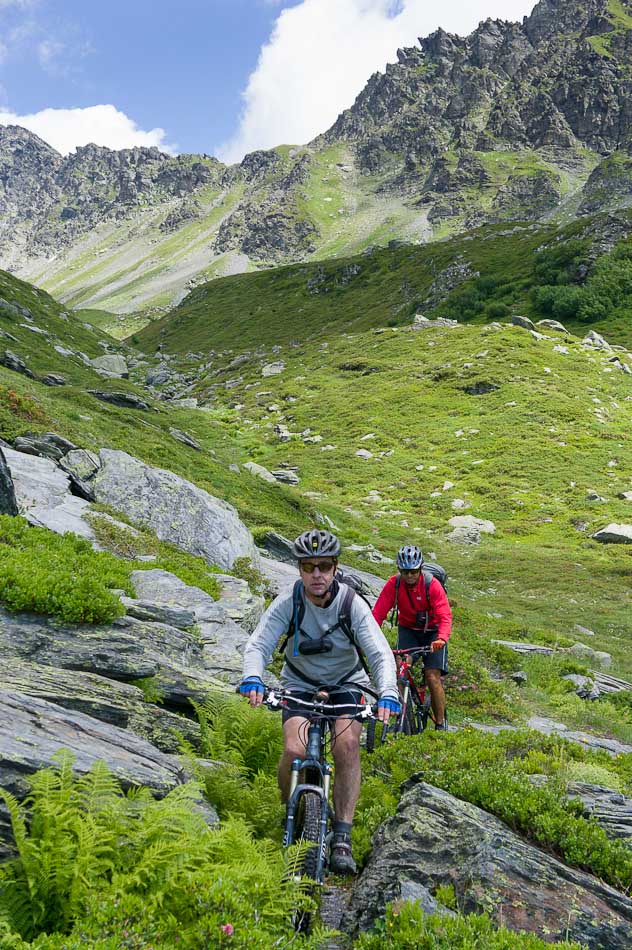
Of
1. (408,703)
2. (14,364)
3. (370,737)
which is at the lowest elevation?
(370,737)

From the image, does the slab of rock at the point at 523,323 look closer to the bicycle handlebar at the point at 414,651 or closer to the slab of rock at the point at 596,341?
the slab of rock at the point at 596,341

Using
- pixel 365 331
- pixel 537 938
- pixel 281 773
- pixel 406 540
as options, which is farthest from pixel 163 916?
pixel 365 331

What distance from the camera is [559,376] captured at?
54531 millimetres

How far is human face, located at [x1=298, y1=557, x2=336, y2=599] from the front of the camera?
6062 mm

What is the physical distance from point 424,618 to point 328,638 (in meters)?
4.72

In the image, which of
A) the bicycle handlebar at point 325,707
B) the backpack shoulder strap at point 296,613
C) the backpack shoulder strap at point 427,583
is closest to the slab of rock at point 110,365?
the backpack shoulder strap at point 427,583

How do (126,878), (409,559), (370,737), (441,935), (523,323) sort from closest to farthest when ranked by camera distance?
(126,878)
(441,935)
(370,737)
(409,559)
(523,323)

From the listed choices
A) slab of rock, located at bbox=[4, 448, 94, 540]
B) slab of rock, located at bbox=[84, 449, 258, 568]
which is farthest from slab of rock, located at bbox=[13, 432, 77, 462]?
slab of rock, located at bbox=[84, 449, 258, 568]

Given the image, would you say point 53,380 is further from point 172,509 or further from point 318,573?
point 318,573

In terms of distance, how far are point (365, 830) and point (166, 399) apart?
231ft

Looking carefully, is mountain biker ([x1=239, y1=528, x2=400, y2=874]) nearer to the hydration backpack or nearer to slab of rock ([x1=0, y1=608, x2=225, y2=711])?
the hydration backpack

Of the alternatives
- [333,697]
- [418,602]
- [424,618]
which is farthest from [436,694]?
[333,697]

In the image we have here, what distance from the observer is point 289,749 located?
5.88 metres

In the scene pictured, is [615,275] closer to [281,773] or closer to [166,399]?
[166,399]
